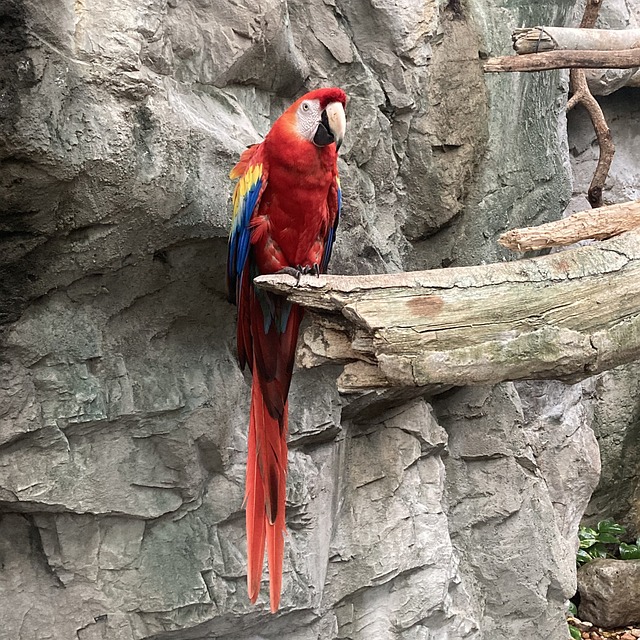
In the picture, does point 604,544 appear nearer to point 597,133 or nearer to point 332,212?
point 597,133

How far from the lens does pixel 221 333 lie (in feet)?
6.80

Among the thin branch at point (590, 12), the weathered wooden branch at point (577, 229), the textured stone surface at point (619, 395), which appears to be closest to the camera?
the weathered wooden branch at point (577, 229)

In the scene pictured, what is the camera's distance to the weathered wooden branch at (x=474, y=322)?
1.38m

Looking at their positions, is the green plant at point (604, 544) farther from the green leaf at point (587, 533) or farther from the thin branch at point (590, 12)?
the thin branch at point (590, 12)

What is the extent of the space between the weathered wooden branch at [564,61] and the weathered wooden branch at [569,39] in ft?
0.12

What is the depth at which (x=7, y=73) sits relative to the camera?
144 cm

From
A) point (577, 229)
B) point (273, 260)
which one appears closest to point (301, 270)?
point (273, 260)

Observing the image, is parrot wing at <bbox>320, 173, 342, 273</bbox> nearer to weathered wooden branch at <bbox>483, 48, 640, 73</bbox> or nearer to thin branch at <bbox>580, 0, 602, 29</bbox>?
weathered wooden branch at <bbox>483, 48, 640, 73</bbox>

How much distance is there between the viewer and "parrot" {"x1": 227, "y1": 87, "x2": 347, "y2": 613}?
166 cm

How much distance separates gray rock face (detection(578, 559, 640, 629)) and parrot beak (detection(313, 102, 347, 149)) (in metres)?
2.61

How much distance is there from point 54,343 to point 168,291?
31cm

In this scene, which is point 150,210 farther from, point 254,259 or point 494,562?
point 494,562

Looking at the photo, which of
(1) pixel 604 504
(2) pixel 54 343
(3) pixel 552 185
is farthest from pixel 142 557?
(1) pixel 604 504

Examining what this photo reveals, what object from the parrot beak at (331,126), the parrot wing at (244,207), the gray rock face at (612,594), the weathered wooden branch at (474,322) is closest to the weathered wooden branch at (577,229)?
the weathered wooden branch at (474,322)
